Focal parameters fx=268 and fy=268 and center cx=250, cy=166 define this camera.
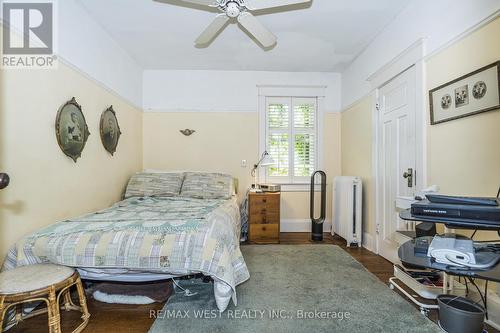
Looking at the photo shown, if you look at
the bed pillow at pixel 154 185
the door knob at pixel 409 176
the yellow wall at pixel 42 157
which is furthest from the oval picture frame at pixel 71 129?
the door knob at pixel 409 176

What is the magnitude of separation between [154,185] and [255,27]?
7.25ft

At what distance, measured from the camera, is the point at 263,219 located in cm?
362

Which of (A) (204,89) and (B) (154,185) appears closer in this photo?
(B) (154,185)

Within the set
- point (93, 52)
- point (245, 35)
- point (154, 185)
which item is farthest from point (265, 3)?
point (154, 185)

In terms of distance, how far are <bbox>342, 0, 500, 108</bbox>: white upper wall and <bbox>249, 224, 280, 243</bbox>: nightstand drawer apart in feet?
7.00

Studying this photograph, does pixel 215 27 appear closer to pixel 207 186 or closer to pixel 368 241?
pixel 207 186

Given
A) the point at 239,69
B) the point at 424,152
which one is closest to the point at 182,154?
the point at 239,69

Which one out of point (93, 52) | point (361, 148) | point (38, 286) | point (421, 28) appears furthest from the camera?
point (361, 148)

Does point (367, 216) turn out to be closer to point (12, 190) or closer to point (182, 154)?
point (182, 154)

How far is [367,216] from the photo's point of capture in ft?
11.3

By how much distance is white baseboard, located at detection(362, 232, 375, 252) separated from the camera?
330cm

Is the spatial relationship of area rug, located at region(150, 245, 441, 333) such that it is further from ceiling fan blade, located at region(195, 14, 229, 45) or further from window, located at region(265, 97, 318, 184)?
ceiling fan blade, located at region(195, 14, 229, 45)

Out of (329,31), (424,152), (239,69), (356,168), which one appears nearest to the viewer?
(424,152)

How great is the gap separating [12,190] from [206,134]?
8.63ft
